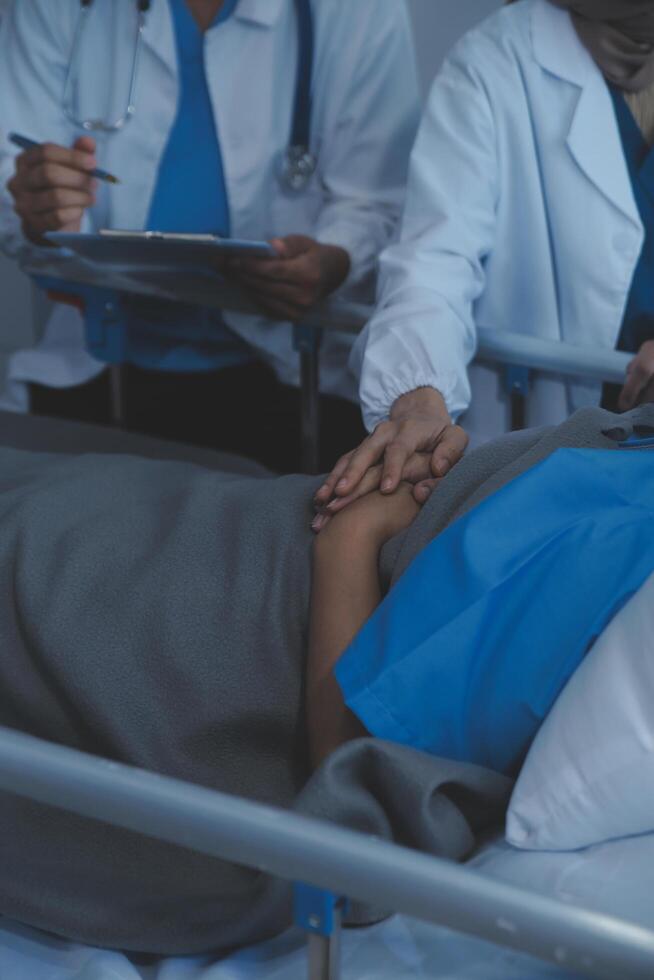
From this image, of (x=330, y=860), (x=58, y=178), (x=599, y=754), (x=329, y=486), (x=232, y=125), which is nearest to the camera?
(x=330, y=860)

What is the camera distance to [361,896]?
29.0 inches

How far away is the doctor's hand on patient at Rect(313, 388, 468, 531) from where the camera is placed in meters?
1.22

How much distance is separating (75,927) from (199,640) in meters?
0.27

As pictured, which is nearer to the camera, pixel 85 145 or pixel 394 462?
pixel 394 462

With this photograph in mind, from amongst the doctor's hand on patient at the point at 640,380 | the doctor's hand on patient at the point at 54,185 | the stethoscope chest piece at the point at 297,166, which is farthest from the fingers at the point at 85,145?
the doctor's hand on patient at the point at 640,380

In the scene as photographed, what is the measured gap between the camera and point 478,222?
6.16 feet

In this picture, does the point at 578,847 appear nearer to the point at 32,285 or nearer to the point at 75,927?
the point at 75,927

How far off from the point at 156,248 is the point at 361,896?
1.23 meters

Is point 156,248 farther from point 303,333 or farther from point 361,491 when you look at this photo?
point 361,491

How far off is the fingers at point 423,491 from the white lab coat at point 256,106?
99 cm

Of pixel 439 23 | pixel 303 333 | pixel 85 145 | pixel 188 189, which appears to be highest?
pixel 439 23

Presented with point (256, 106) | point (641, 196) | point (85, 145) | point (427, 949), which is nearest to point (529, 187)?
point (641, 196)

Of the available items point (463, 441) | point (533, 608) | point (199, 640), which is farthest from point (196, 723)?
point (463, 441)

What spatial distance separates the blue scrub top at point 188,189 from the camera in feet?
7.47
